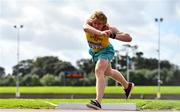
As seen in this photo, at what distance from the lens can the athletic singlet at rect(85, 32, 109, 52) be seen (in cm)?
912

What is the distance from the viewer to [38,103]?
11133mm

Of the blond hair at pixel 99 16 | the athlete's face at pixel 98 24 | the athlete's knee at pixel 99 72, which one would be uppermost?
the blond hair at pixel 99 16

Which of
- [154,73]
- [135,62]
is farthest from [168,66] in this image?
[154,73]

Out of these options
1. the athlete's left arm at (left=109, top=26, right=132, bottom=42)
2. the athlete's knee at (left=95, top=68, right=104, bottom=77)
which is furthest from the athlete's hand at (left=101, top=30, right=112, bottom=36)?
the athlete's knee at (left=95, top=68, right=104, bottom=77)

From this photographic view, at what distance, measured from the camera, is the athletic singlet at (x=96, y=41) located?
29.9ft

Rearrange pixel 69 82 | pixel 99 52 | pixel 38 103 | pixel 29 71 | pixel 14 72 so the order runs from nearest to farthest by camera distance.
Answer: pixel 99 52
pixel 38 103
pixel 69 82
pixel 14 72
pixel 29 71

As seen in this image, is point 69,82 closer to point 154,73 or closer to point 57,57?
point 154,73

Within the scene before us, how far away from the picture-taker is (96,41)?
9141mm

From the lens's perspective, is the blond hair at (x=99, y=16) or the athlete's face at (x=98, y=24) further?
the athlete's face at (x=98, y=24)

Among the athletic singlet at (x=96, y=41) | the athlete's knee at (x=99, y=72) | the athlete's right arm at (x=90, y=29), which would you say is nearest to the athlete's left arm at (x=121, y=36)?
the athletic singlet at (x=96, y=41)

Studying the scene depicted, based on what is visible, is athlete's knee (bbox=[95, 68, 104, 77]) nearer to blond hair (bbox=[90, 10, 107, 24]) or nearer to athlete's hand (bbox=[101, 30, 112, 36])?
athlete's hand (bbox=[101, 30, 112, 36])

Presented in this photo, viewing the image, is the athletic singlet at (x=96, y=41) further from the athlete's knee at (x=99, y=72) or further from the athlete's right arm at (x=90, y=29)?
the athlete's knee at (x=99, y=72)

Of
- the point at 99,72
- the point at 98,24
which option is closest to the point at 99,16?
the point at 98,24

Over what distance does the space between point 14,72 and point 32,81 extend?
8807 mm
